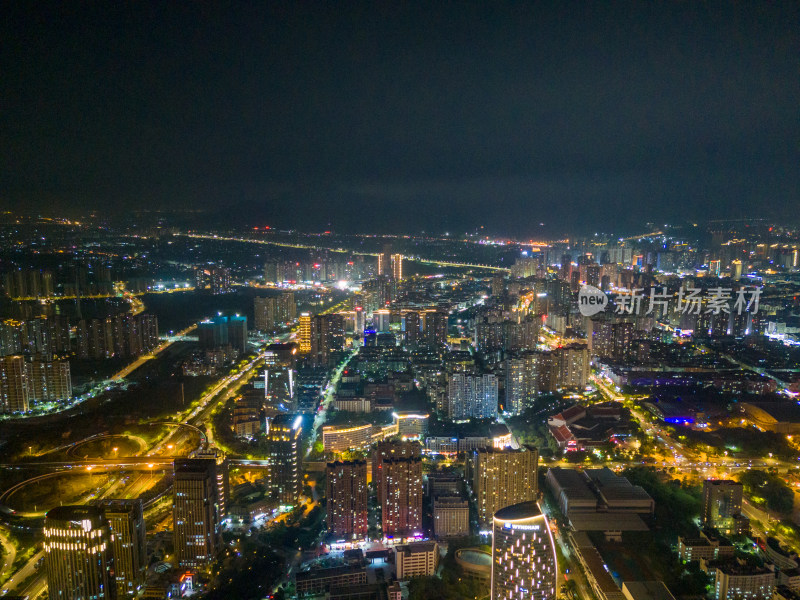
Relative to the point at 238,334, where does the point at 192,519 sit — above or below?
below

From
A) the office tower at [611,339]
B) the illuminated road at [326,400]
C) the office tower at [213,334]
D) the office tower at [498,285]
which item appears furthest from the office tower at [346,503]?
the office tower at [498,285]

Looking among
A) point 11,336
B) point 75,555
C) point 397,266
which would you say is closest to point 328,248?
point 397,266

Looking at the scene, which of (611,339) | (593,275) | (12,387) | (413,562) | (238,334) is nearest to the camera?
(413,562)

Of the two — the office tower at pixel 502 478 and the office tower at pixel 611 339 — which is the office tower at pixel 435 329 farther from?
the office tower at pixel 502 478

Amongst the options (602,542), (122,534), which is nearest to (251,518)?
(122,534)

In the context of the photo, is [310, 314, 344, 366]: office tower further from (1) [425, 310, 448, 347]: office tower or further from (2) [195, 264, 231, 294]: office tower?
(2) [195, 264, 231, 294]: office tower

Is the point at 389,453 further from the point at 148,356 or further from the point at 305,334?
the point at 148,356
